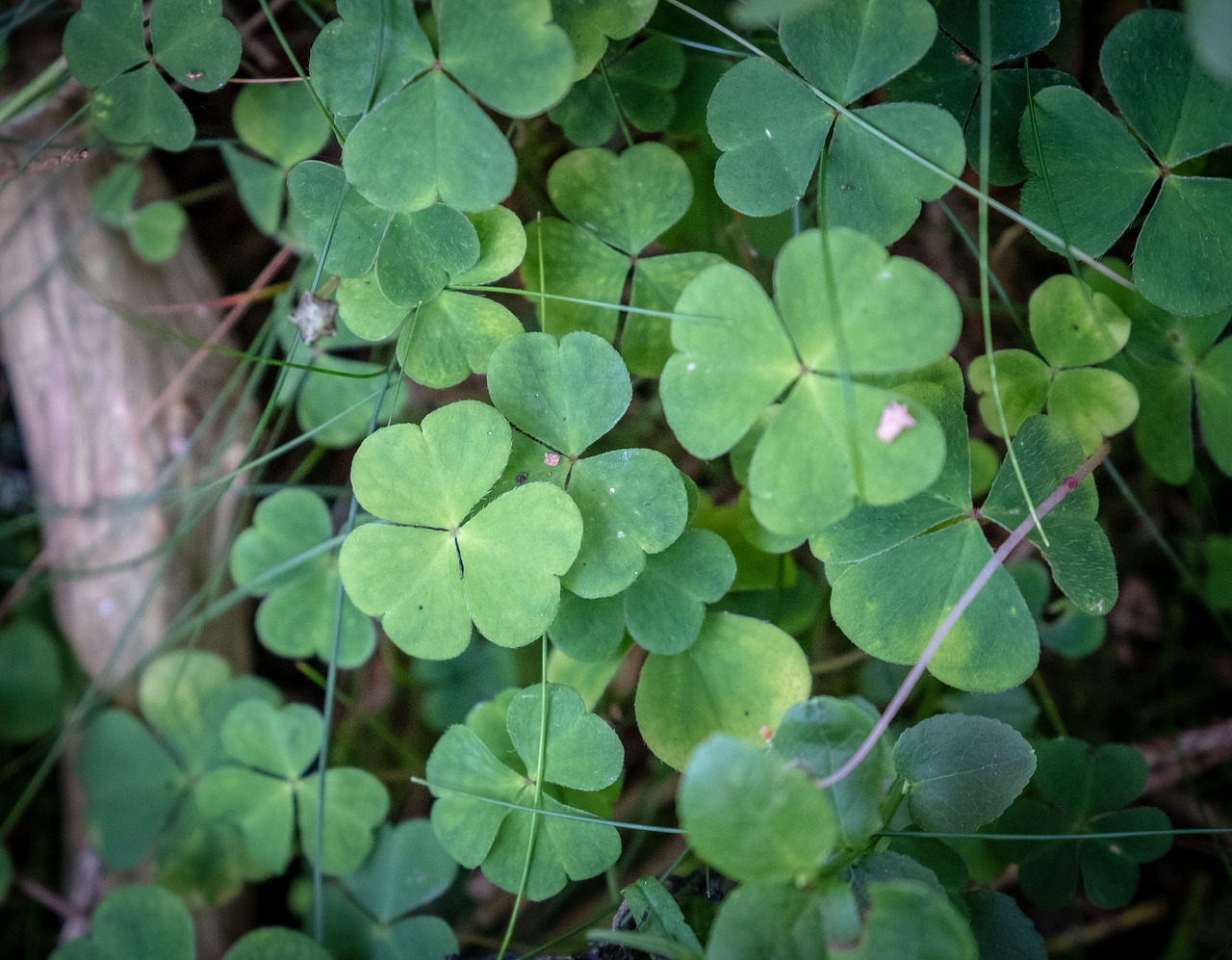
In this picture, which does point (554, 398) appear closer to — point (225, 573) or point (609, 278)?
point (609, 278)

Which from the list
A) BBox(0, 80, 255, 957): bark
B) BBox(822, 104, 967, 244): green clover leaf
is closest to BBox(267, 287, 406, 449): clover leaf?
BBox(0, 80, 255, 957): bark

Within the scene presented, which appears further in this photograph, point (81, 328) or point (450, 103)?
point (81, 328)

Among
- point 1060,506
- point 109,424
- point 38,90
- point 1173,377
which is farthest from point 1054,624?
point 38,90

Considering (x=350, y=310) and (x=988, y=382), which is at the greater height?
(x=350, y=310)

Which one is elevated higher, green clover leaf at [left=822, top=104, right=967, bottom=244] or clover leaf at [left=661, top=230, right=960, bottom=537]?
green clover leaf at [left=822, top=104, right=967, bottom=244]

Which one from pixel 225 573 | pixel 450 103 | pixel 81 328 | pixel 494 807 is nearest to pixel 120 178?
pixel 81 328

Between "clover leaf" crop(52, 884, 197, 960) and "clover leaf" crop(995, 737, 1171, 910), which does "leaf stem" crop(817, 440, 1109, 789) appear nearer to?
"clover leaf" crop(995, 737, 1171, 910)

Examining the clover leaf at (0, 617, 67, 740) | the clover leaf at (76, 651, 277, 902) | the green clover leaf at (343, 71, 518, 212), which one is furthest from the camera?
the clover leaf at (0, 617, 67, 740)

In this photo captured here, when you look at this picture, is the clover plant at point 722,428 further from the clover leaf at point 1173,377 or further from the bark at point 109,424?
the bark at point 109,424
